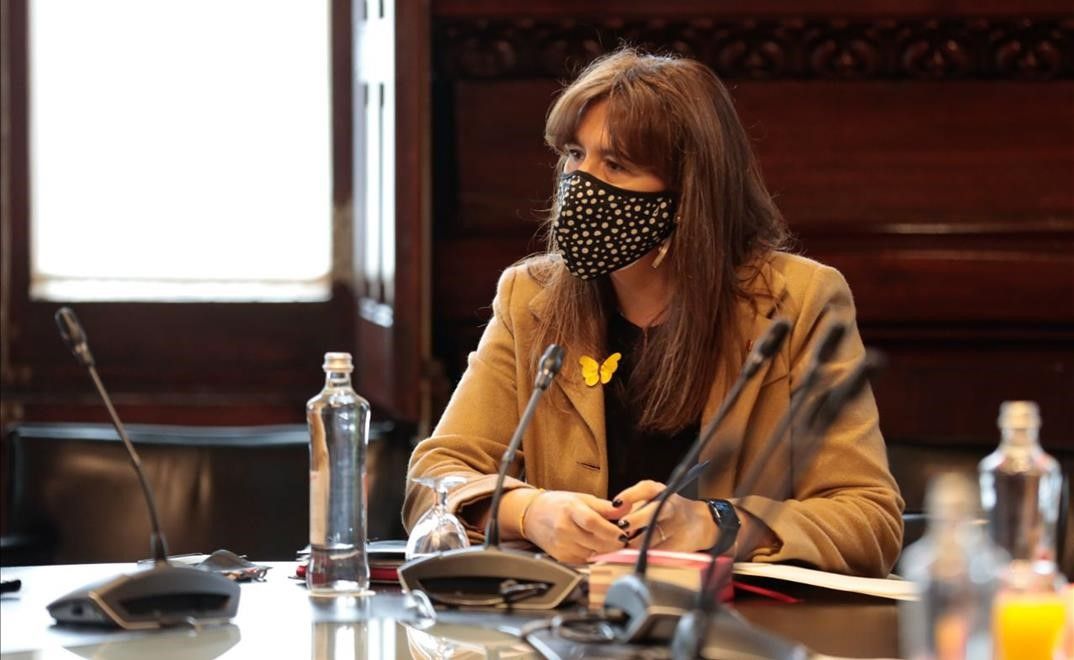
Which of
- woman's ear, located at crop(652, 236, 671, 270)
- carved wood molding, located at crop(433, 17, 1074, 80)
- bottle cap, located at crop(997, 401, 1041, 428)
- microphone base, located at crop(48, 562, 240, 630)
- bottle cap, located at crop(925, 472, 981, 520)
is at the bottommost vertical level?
microphone base, located at crop(48, 562, 240, 630)

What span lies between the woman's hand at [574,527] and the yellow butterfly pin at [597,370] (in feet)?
1.13

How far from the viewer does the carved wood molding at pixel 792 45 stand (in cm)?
350

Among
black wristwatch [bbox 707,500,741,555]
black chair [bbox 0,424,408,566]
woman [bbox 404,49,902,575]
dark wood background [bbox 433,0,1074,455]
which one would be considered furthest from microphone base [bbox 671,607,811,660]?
dark wood background [bbox 433,0,1074,455]

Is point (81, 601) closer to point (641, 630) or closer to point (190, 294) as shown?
point (641, 630)

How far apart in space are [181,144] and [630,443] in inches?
80.6

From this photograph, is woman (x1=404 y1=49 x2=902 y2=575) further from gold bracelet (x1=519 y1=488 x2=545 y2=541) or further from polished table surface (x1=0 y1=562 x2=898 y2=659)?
polished table surface (x1=0 y1=562 x2=898 y2=659)

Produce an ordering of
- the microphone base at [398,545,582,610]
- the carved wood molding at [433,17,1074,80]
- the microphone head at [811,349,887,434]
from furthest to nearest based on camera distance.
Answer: the carved wood molding at [433,17,1074,80] < the microphone base at [398,545,582,610] < the microphone head at [811,349,887,434]

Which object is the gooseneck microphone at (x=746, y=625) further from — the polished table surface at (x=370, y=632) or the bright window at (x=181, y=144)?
the bright window at (x=181, y=144)

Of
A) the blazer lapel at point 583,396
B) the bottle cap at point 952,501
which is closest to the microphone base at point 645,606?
the bottle cap at point 952,501

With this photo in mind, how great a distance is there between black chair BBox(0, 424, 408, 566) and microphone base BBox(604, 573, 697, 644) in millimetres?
1212

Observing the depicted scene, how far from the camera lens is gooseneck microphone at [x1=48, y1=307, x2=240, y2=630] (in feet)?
5.39

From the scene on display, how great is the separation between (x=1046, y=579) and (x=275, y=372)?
3.03 meters

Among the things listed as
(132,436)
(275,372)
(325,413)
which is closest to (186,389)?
(275,372)

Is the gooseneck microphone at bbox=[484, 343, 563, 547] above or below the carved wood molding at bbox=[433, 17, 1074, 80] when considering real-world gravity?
below
